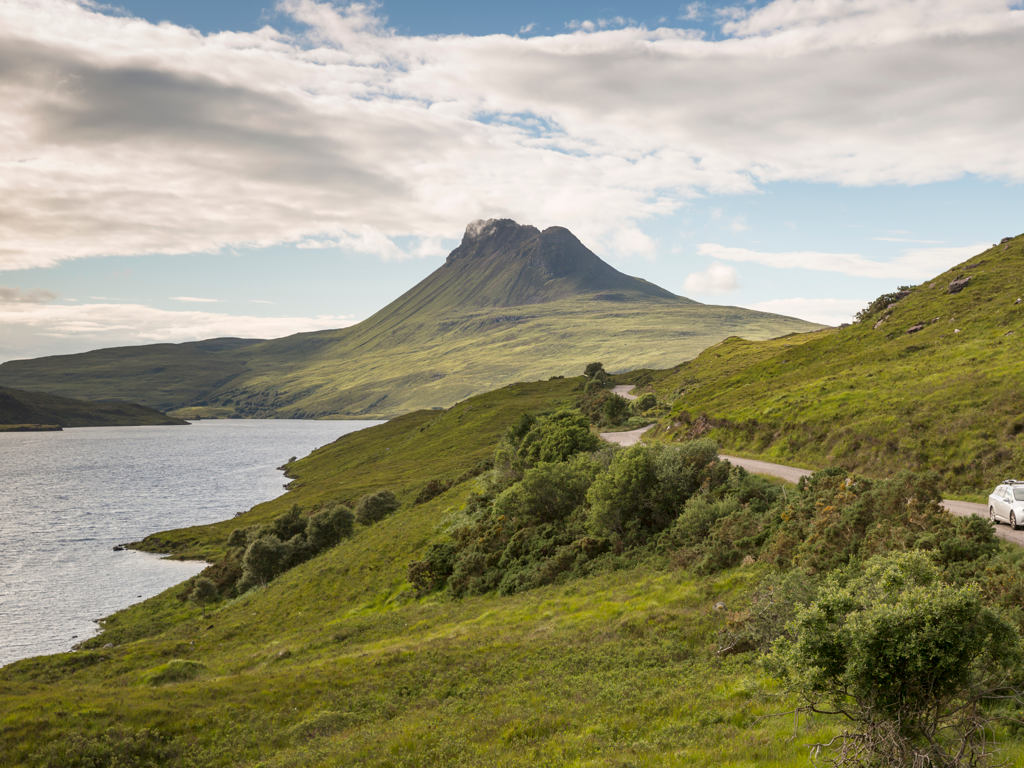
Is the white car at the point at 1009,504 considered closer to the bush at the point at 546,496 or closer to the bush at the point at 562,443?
the bush at the point at 546,496

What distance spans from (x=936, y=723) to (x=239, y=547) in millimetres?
77143

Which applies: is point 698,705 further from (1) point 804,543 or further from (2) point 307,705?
(2) point 307,705

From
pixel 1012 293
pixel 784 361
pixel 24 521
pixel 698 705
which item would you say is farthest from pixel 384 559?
pixel 24 521

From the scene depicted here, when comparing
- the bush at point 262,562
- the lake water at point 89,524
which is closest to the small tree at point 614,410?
the bush at point 262,562

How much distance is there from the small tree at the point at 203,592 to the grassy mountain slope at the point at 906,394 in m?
53.3

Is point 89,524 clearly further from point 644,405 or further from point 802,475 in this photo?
point 802,475

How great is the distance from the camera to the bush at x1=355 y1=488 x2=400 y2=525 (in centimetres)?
7544

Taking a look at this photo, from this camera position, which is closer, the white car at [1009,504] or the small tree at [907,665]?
the small tree at [907,665]

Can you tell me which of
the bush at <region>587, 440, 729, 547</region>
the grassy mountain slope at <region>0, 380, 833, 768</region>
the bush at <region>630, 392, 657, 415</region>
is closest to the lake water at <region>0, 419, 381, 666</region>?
the grassy mountain slope at <region>0, 380, 833, 768</region>

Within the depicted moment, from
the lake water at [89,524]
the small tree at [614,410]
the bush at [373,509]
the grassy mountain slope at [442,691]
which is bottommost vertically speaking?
the lake water at [89,524]

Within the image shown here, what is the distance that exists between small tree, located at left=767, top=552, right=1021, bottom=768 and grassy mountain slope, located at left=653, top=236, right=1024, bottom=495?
29636 millimetres

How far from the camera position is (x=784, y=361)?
82.1 meters

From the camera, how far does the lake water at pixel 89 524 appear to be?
6228 cm

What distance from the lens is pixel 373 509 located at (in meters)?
75.8
